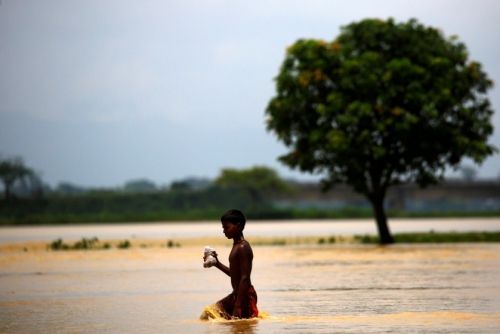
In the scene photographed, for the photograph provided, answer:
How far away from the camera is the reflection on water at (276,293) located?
41.7 ft

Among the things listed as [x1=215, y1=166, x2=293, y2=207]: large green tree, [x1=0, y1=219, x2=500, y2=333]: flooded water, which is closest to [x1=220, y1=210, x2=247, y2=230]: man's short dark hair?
[x1=0, y1=219, x2=500, y2=333]: flooded water

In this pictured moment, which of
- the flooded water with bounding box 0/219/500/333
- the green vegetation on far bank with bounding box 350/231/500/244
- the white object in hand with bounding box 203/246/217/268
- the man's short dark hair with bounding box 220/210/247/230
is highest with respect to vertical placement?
the man's short dark hair with bounding box 220/210/247/230

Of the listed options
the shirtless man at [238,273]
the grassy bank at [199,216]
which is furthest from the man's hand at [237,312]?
the grassy bank at [199,216]

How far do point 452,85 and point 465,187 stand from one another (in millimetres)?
72587

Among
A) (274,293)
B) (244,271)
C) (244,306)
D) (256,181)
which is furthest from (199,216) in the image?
(244,271)

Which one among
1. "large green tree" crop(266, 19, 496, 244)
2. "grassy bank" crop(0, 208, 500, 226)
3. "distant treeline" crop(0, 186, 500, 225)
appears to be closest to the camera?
"large green tree" crop(266, 19, 496, 244)

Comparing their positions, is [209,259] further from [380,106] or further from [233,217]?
[380,106]

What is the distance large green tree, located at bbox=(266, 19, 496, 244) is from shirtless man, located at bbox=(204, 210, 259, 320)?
77.3 ft

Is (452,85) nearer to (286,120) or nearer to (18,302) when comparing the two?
(286,120)

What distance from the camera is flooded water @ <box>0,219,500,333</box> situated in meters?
12.7

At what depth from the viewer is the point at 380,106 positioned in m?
36.6

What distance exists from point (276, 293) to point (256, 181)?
91.3 meters

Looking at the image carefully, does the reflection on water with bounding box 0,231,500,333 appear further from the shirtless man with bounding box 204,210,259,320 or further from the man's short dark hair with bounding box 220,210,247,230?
the man's short dark hair with bounding box 220,210,247,230

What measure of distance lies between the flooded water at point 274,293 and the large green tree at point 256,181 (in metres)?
75.7
